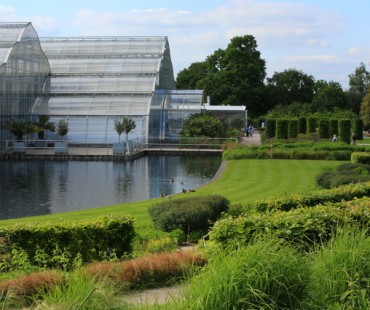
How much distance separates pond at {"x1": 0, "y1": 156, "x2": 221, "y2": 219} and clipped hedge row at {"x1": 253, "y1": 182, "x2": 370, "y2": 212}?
32.3 ft

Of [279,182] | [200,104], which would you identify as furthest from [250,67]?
[279,182]

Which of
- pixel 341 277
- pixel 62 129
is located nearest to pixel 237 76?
pixel 62 129

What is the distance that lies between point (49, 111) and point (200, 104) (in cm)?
1331

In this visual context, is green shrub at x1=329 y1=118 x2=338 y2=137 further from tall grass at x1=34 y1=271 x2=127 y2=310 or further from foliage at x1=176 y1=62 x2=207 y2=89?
tall grass at x1=34 y1=271 x2=127 y2=310

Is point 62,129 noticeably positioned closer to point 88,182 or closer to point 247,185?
point 88,182

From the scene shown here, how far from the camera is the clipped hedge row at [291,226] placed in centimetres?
735

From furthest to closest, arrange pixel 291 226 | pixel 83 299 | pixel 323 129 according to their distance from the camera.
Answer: pixel 323 129 < pixel 291 226 < pixel 83 299

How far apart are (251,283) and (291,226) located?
2805 millimetres

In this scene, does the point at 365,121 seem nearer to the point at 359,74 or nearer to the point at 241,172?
the point at 359,74

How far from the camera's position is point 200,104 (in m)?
Answer: 55.0

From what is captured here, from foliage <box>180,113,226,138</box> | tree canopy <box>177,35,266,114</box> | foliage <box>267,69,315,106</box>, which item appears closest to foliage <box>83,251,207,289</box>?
foliage <box>180,113,226,138</box>

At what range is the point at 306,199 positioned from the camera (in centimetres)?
1216

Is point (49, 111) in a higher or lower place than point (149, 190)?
higher

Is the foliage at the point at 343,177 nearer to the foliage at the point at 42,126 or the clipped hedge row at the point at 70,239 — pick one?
the clipped hedge row at the point at 70,239
